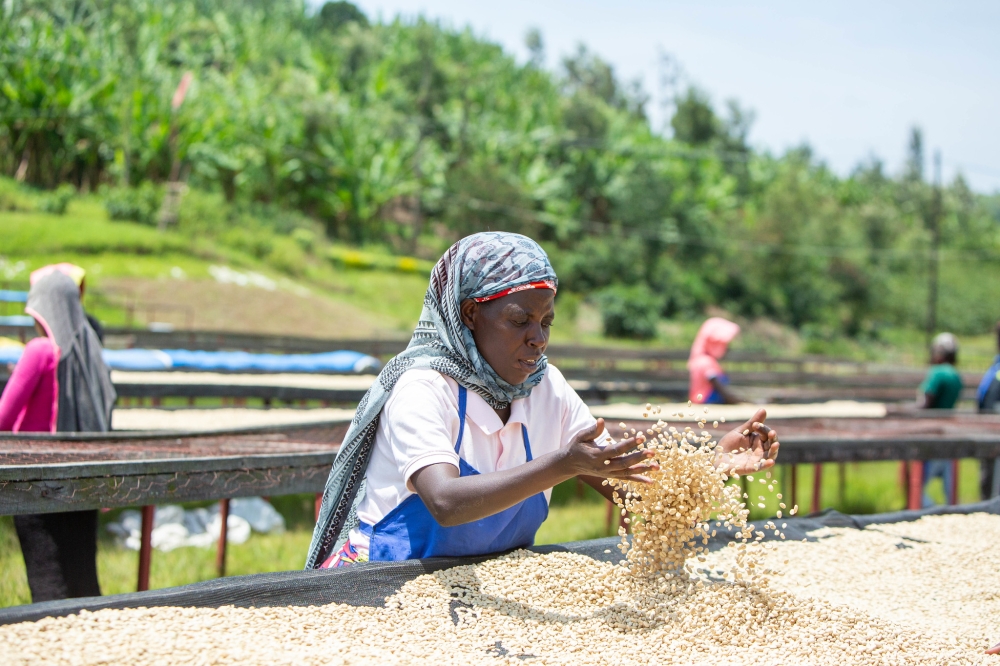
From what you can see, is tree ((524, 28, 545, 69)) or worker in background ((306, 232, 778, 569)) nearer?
worker in background ((306, 232, 778, 569))

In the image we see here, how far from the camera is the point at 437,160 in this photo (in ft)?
90.6

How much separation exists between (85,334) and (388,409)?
6.61ft

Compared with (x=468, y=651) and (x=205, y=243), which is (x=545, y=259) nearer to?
(x=468, y=651)

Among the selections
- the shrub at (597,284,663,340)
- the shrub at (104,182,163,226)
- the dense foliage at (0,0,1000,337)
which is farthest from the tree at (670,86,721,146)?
the shrub at (104,182,163,226)

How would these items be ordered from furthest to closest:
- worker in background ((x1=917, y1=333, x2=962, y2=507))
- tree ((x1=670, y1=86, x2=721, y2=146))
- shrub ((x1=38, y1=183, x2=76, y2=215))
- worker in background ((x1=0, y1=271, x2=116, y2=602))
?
1. tree ((x1=670, y1=86, x2=721, y2=146))
2. shrub ((x1=38, y1=183, x2=76, y2=215))
3. worker in background ((x1=917, y1=333, x2=962, y2=507))
4. worker in background ((x1=0, y1=271, x2=116, y2=602))

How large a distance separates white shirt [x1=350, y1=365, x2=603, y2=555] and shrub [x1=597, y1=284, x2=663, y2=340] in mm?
23628

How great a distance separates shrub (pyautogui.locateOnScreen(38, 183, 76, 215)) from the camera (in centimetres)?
1965

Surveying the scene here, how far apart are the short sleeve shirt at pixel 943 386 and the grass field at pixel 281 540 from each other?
40.1 inches

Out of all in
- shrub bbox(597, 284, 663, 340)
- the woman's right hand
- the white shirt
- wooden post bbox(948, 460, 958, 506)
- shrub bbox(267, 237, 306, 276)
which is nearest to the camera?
the woman's right hand

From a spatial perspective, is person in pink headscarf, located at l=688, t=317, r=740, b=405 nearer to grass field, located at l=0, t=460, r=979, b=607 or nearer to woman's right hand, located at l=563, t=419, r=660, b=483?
grass field, located at l=0, t=460, r=979, b=607

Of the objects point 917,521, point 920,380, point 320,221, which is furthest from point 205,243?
point 917,521


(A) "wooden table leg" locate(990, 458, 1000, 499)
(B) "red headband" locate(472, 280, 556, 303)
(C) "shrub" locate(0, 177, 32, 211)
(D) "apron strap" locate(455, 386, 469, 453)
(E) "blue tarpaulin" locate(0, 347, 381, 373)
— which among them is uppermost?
(C) "shrub" locate(0, 177, 32, 211)

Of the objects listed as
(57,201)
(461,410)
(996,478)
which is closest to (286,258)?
(57,201)

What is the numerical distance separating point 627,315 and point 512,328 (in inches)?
949
